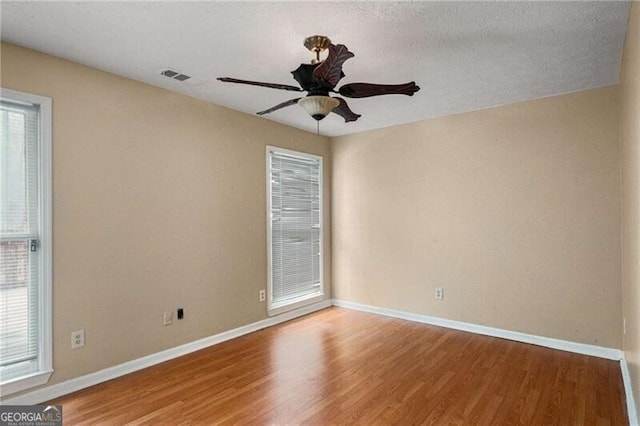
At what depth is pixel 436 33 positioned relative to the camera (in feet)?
7.36

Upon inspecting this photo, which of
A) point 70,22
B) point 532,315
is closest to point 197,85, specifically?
point 70,22

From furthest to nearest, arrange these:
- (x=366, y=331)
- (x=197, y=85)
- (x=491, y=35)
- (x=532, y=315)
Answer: (x=366, y=331)
(x=532, y=315)
(x=197, y=85)
(x=491, y=35)

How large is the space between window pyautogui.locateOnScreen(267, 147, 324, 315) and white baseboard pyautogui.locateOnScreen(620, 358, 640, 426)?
3.23 metres

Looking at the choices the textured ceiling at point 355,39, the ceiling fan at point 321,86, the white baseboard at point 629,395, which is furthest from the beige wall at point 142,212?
the white baseboard at point 629,395

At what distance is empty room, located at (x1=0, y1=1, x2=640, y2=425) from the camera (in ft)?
7.29

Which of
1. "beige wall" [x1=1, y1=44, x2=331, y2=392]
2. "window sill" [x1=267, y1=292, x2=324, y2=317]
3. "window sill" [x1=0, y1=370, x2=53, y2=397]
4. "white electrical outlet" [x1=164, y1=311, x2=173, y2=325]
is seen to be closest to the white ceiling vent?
"beige wall" [x1=1, y1=44, x2=331, y2=392]

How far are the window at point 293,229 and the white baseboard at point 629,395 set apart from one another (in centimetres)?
323

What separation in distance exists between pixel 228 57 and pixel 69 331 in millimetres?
2354

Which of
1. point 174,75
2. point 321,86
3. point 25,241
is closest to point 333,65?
point 321,86

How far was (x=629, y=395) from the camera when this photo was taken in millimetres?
2420

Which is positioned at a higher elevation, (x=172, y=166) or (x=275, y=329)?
(x=172, y=166)

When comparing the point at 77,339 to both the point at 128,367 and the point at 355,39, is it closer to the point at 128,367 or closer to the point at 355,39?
the point at 128,367

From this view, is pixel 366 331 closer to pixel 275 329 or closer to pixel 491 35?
pixel 275 329

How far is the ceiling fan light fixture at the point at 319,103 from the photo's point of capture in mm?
2178
